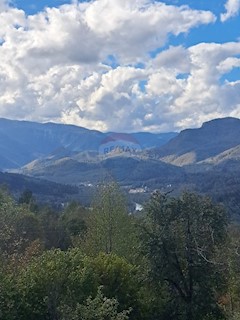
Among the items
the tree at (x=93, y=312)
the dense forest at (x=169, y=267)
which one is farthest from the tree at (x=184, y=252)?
the tree at (x=93, y=312)

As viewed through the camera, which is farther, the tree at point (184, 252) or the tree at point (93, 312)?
the tree at point (184, 252)

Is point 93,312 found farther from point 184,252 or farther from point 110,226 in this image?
point 110,226

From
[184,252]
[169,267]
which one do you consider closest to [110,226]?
[169,267]

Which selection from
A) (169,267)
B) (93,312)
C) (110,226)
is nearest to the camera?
(93,312)

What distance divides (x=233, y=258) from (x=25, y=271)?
16196 millimetres

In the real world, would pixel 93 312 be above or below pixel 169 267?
below

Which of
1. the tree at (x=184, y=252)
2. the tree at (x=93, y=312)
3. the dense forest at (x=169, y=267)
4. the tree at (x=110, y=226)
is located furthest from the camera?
the tree at (x=110, y=226)

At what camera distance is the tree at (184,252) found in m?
46.6

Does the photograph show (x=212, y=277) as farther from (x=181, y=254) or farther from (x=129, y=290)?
(x=129, y=290)

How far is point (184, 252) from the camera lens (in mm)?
46969

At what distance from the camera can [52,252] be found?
121ft

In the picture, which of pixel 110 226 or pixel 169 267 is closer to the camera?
pixel 169 267

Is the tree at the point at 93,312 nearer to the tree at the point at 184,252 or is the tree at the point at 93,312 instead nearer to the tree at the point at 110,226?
the tree at the point at 184,252

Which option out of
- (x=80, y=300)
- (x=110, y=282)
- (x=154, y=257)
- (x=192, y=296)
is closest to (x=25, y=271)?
(x=80, y=300)
